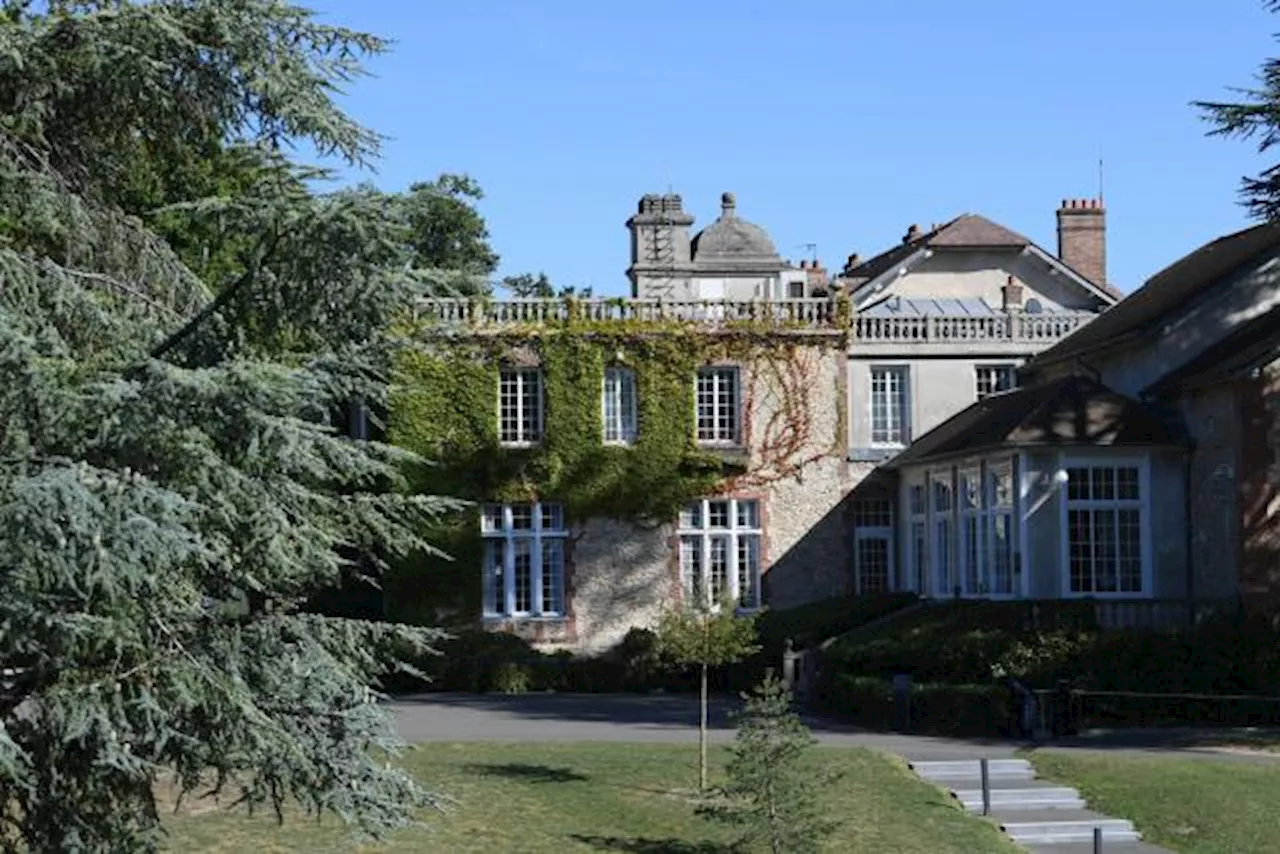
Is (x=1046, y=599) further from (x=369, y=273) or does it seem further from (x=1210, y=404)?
(x=369, y=273)

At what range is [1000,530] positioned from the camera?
99.2 ft

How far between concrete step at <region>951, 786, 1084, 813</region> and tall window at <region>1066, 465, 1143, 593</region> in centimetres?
868

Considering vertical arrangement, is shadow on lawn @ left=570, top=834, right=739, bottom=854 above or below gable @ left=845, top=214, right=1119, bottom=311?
below

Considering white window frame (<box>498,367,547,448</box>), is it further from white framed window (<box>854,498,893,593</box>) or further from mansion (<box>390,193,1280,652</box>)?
white framed window (<box>854,498,893,593</box>)

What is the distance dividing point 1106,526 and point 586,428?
11.0 metres

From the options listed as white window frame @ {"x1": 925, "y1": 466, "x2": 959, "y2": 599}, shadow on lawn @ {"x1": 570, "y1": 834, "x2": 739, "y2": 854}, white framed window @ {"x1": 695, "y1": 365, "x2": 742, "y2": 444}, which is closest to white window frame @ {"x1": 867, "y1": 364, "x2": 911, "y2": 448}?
white framed window @ {"x1": 695, "y1": 365, "x2": 742, "y2": 444}

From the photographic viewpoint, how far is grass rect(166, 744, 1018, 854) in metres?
17.2

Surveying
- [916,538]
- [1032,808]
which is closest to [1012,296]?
[916,538]

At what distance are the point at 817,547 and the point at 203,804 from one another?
68.3 feet


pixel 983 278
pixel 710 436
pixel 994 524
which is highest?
pixel 983 278

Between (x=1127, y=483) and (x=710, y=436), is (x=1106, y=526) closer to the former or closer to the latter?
(x=1127, y=483)

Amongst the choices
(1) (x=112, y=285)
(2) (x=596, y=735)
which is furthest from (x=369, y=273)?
(2) (x=596, y=735)

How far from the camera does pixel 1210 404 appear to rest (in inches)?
1142

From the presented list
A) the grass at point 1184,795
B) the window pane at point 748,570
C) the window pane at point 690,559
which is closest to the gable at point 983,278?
the window pane at point 748,570
